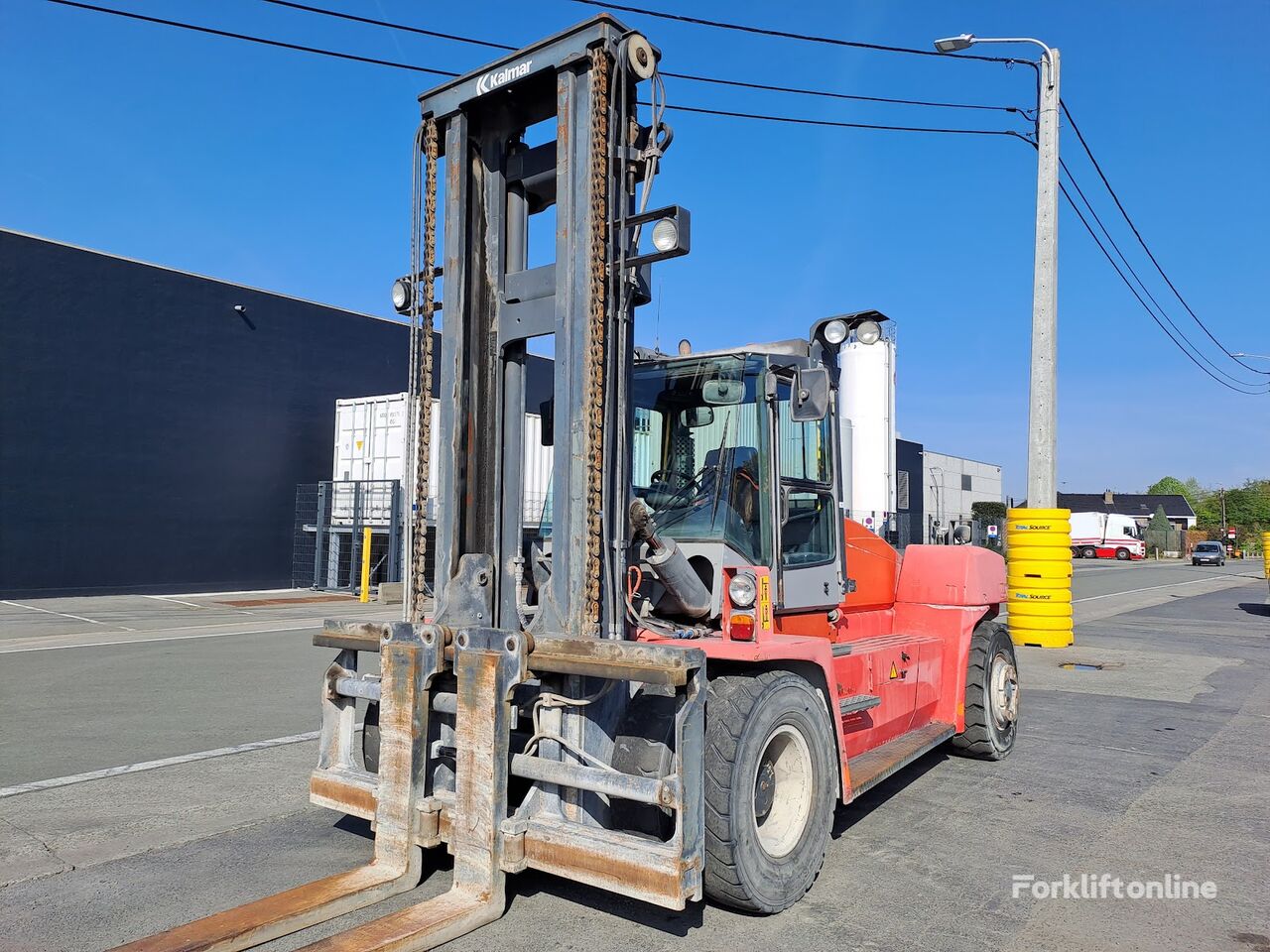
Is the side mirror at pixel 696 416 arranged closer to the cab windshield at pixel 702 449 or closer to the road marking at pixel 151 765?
the cab windshield at pixel 702 449

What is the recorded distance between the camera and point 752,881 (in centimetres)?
379

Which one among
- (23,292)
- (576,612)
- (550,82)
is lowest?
(576,612)

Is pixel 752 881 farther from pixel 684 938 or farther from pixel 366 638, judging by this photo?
pixel 366 638

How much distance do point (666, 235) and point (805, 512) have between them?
1927mm

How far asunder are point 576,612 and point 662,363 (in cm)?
185

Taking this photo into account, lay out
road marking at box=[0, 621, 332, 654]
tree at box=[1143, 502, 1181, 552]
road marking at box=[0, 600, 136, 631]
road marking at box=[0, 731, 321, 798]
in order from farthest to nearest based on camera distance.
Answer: tree at box=[1143, 502, 1181, 552]
road marking at box=[0, 600, 136, 631]
road marking at box=[0, 621, 332, 654]
road marking at box=[0, 731, 321, 798]

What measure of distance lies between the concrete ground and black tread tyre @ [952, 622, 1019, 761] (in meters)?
0.15

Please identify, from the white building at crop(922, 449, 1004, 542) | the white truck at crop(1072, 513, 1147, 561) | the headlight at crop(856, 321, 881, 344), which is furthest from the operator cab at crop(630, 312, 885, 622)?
the white truck at crop(1072, 513, 1147, 561)

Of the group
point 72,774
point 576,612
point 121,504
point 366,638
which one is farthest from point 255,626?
point 576,612

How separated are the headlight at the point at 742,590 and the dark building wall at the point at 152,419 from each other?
68.0 ft

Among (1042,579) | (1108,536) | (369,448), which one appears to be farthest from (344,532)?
(1108,536)

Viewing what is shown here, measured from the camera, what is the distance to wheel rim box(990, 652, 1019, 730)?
7008 millimetres

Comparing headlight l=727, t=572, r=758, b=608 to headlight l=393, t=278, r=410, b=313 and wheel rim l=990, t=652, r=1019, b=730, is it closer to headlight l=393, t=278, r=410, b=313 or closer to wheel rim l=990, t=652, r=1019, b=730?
headlight l=393, t=278, r=410, b=313

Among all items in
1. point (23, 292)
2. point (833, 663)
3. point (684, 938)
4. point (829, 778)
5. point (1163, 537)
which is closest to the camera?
point (684, 938)
